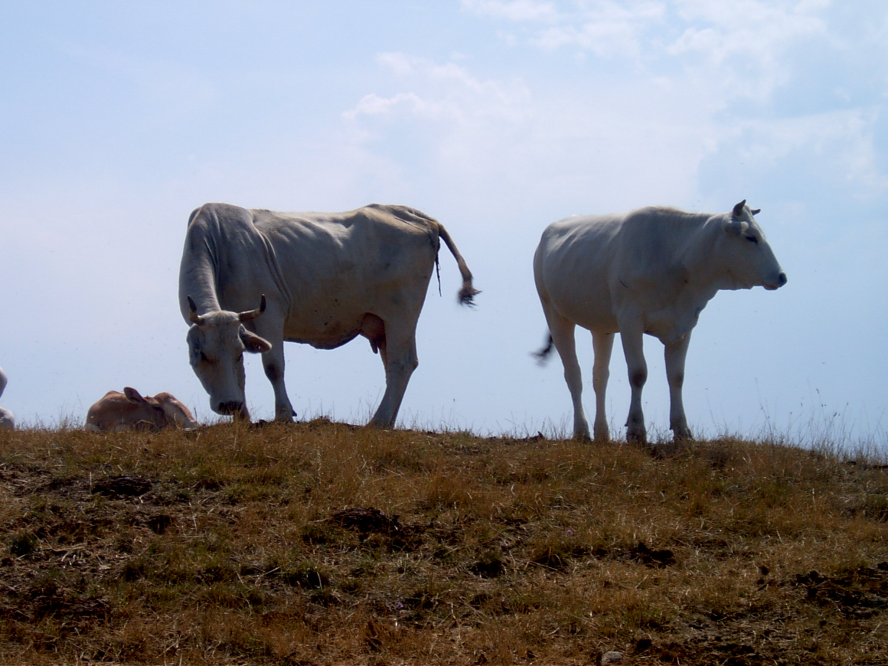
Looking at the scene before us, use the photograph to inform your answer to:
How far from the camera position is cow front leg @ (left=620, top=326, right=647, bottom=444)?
10.5 metres

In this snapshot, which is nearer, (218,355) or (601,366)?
(218,355)

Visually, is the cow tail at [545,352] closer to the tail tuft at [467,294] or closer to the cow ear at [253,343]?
the tail tuft at [467,294]

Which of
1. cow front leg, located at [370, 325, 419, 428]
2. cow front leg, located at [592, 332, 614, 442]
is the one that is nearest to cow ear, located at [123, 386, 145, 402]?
cow front leg, located at [370, 325, 419, 428]

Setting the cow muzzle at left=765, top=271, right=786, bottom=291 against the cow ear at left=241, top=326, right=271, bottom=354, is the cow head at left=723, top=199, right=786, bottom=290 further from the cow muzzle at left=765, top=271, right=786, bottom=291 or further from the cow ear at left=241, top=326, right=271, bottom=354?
the cow ear at left=241, top=326, right=271, bottom=354

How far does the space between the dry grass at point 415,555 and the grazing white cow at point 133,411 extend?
2.08m

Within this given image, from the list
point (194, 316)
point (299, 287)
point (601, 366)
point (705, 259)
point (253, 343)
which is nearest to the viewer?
point (194, 316)

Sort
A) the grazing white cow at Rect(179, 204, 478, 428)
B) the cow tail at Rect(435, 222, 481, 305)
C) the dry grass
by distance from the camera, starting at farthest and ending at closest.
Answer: the cow tail at Rect(435, 222, 481, 305), the grazing white cow at Rect(179, 204, 478, 428), the dry grass

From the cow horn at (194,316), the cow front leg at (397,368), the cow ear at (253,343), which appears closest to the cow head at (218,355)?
the cow horn at (194,316)

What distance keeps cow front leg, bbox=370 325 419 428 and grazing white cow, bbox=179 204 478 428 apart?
1 cm

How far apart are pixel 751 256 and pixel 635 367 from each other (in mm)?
1646

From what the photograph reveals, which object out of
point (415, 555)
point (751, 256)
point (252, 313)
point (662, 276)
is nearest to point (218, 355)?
point (252, 313)

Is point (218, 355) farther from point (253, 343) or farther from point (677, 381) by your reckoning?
point (677, 381)

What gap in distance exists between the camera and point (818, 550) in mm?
6645

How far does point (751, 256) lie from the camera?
10344mm
